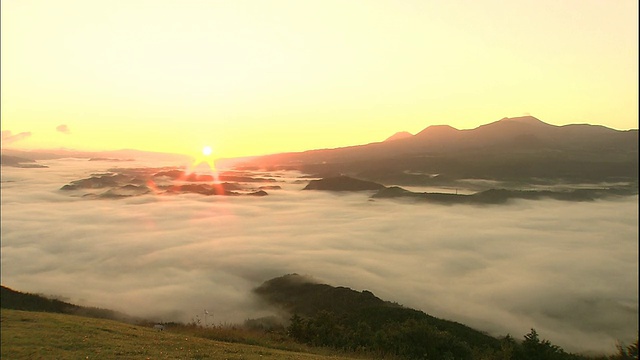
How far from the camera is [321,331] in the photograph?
44.5 m

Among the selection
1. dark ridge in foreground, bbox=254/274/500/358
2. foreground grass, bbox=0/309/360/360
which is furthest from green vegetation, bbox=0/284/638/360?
dark ridge in foreground, bbox=254/274/500/358

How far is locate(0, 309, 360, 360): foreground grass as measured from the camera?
25438 millimetres

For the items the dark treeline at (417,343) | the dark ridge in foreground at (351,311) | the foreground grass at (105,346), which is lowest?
the dark ridge in foreground at (351,311)

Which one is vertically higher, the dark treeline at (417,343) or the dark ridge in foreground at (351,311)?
the dark treeline at (417,343)

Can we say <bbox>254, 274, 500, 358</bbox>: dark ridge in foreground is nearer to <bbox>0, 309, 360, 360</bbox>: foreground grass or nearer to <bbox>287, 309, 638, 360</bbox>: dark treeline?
<bbox>287, 309, 638, 360</bbox>: dark treeline

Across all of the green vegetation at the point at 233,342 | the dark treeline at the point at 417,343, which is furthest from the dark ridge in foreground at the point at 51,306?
the dark treeline at the point at 417,343

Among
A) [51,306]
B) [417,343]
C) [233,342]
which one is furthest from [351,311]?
[51,306]

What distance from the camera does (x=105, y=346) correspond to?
27.8 m

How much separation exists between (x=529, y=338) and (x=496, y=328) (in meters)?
110

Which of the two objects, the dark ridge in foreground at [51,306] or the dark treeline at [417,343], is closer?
the dark treeline at [417,343]

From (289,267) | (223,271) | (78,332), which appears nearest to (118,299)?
(223,271)

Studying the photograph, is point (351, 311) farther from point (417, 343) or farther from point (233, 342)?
point (233, 342)

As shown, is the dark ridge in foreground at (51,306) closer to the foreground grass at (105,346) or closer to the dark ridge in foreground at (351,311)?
the dark ridge in foreground at (351,311)

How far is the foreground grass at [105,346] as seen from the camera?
83.5ft
